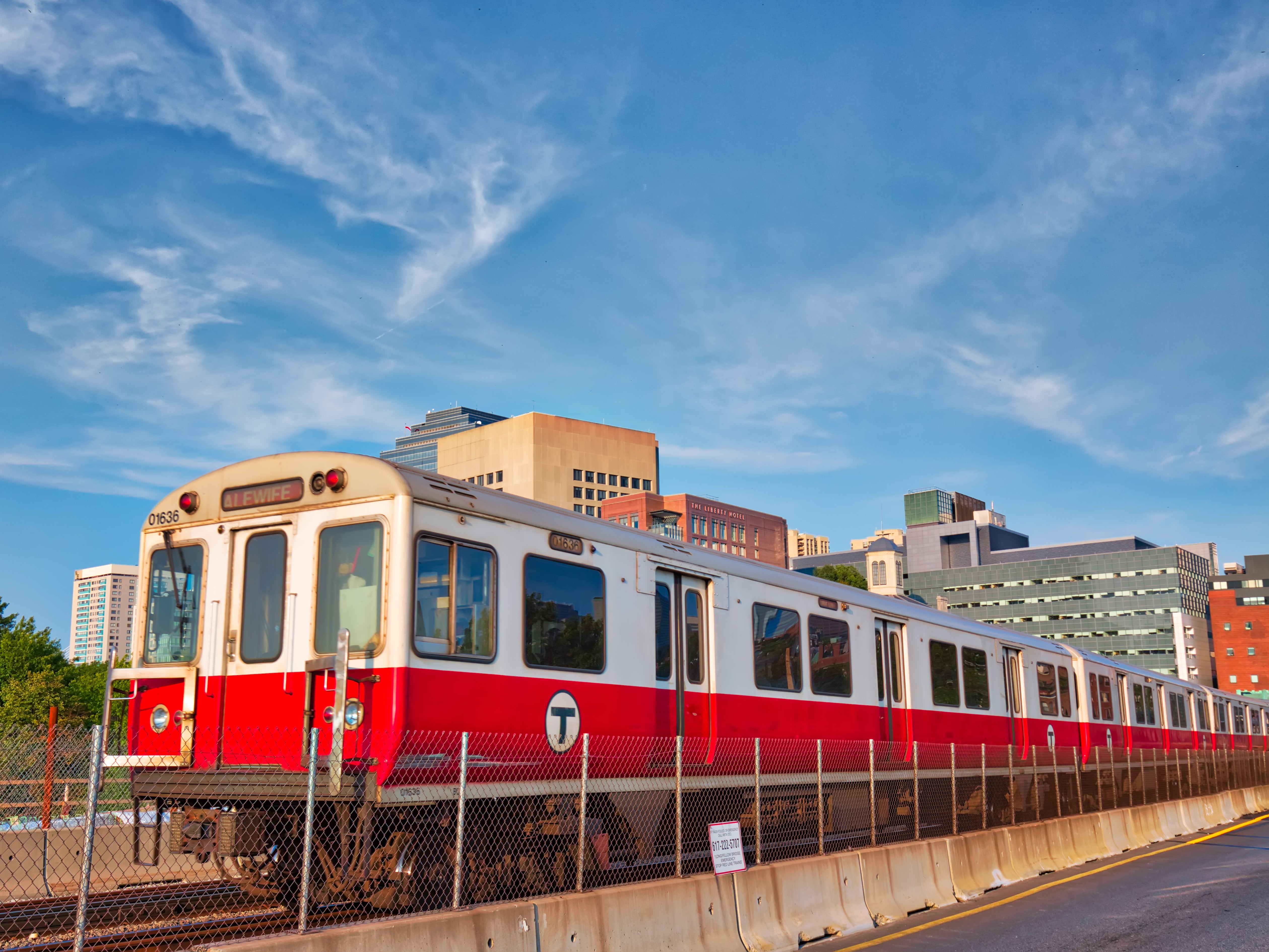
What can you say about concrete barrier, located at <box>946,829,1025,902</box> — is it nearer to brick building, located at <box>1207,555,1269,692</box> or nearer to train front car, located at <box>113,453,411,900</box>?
train front car, located at <box>113,453,411,900</box>

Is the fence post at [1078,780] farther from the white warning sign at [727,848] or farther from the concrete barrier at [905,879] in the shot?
the white warning sign at [727,848]

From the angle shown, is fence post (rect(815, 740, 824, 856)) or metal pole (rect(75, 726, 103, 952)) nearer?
metal pole (rect(75, 726, 103, 952))

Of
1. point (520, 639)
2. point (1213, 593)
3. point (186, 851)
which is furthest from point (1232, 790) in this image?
point (1213, 593)

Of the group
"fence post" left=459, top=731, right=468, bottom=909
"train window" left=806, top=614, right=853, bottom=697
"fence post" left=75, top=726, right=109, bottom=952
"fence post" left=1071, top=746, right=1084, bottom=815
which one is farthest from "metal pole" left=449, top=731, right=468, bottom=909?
"fence post" left=1071, top=746, right=1084, bottom=815

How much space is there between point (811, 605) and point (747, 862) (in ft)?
12.7

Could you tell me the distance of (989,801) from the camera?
19938 millimetres

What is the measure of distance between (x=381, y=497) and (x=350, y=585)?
28.3 inches

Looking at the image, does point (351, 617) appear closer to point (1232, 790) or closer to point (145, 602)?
point (145, 602)

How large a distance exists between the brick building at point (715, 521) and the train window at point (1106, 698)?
388ft

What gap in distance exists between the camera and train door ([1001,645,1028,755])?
19.6 meters

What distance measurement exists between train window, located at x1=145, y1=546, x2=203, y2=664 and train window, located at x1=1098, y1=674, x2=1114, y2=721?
20245mm

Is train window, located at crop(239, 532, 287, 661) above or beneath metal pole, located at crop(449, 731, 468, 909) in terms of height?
above

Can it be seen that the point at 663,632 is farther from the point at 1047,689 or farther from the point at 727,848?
the point at 1047,689

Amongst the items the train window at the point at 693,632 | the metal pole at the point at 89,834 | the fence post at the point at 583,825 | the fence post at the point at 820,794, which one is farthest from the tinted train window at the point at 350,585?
the fence post at the point at 820,794
